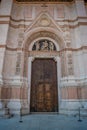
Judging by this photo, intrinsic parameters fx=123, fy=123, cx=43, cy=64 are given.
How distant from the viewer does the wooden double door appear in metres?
7.76

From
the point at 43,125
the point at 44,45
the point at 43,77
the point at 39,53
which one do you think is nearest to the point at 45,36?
the point at 44,45

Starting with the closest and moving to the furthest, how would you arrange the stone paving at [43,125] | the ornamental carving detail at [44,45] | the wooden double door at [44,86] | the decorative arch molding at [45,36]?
1. the stone paving at [43,125]
2. the wooden double door at [44,86]
3. the decorative arch molding at [45,36]
4. the ornamental carving detail at [44,45]

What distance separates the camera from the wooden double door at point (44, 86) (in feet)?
25.5

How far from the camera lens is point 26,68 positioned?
8.34 meters

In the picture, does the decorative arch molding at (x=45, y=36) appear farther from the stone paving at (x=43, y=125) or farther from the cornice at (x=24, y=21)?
the stone paving at (x=43, y=125)

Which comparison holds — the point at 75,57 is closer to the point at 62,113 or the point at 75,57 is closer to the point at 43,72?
the point at 43,72

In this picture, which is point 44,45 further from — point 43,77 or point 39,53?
point 43,77

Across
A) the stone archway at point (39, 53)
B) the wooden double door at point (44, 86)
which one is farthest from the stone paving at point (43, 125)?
the stone archway at point (39, 53)

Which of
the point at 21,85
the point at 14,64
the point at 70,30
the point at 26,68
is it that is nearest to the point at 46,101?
the point at 21,85

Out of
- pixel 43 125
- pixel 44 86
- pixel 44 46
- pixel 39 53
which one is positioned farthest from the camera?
pixel 44 46

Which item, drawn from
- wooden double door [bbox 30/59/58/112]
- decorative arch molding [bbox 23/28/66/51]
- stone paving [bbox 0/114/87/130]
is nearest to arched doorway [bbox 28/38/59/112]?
wooden double door [bbox 30/59/58/112]

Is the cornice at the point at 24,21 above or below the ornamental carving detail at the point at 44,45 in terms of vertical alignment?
above

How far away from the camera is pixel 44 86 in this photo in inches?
320

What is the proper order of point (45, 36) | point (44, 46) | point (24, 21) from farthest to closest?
point (45, 36) < point (24, 21) < point (44, 46)
